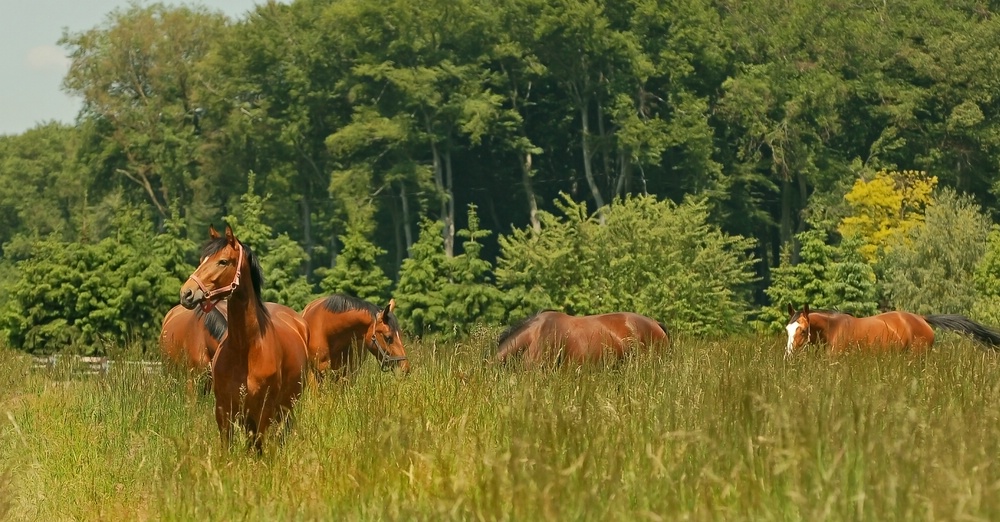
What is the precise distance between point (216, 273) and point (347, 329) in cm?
581

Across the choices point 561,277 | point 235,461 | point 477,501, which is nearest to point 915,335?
point 235,461

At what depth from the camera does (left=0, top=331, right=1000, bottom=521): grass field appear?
7.66 m

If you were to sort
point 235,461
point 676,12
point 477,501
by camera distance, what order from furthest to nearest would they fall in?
point 676,12, point 235,461, point 477,501

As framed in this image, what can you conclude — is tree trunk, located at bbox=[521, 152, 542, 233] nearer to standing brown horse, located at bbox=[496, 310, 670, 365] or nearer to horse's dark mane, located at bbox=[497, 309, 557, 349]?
standing brown horse, located at bbox=[496, 310, 670, 365]

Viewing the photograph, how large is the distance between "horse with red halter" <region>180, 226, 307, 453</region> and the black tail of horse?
1156 centimetres

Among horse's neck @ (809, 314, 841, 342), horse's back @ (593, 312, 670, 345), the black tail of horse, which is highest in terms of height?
horse's back @ (593, 312, 670, 345)

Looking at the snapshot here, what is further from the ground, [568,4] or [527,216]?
[568,4]

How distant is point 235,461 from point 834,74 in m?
62.4

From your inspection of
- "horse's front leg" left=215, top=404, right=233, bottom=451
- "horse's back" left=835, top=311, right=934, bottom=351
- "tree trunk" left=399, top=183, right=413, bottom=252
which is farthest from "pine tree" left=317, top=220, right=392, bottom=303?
"horse's front leg" left=215, top=404, right=233, bottom=451

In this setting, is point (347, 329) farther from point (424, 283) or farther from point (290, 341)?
point (424, 283)

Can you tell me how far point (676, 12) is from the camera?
72.2 m

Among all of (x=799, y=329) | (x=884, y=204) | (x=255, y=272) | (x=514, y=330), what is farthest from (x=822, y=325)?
(x=884, y=204)

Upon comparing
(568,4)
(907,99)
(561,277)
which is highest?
(568,4)

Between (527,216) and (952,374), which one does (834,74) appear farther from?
(952,374)
